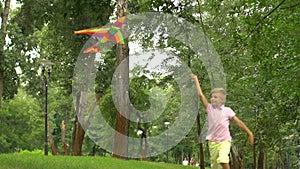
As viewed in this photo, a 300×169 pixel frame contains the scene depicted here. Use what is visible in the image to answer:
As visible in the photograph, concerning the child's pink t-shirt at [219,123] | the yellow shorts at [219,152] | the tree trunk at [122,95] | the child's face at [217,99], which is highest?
the tree trunk at [122,95]

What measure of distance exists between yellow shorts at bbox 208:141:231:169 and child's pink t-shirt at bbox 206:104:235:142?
7 cm

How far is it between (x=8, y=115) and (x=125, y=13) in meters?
42.2

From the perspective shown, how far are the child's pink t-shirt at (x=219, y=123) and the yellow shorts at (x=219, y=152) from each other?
0.22ft

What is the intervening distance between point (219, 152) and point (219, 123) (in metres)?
0.39

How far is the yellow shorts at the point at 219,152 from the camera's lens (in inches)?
247

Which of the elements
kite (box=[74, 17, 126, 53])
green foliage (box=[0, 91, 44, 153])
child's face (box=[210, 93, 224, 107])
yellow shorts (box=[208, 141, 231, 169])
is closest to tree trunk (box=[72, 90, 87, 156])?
kite (box=[74, 17, 126, 53])

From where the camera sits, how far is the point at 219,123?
250 inches

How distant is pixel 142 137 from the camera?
46062 mm

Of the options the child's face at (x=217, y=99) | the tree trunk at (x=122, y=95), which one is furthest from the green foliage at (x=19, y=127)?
the child's face at (x=217, y=99)

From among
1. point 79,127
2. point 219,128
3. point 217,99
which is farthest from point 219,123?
point 79,127

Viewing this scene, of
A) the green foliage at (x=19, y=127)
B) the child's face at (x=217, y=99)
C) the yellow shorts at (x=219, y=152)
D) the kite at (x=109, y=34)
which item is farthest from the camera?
the green foliage at (x=19, y=127)

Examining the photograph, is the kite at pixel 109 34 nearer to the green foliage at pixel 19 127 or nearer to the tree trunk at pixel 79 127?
the tree trunk at pixel 79 127

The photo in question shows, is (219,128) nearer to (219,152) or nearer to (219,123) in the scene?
(219,123)

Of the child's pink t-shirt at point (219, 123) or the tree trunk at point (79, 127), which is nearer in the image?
the child's pink t-shirt at point (219, 123)
